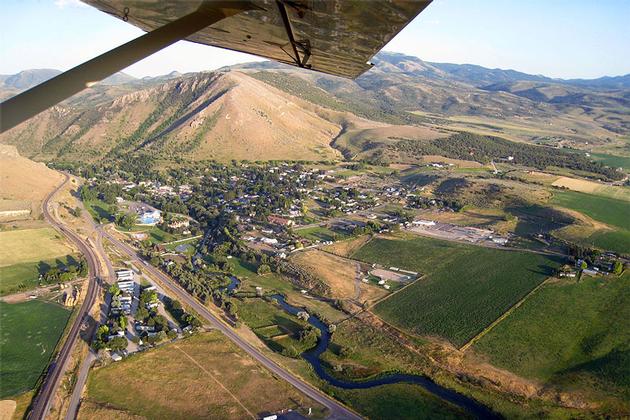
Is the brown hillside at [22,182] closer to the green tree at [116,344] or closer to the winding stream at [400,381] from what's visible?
the green tree at [116,344]

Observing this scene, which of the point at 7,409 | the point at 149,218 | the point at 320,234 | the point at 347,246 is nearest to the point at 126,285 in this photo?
the point at 7,409

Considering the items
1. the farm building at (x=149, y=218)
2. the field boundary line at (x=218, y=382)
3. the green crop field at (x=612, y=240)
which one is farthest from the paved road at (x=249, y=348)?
the green crop field at (x=612, y=240)

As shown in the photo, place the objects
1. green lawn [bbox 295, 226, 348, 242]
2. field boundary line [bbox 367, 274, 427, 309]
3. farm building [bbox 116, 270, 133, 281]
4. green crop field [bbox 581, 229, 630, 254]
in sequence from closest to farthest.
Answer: field boundary line [bbox 367, 274, 427, 309] < farm building [bbox 116, 270, 133, 281] < green crop field [bbox 581, 229, 630, 254] < green lawn [bbox 295, 226, 348, 242]

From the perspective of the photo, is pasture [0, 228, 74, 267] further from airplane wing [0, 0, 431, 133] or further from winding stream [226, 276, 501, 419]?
airplane wing [0, 0, 431, 133]

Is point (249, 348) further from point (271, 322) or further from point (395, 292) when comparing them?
point (395, 292)

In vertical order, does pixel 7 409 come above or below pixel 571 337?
below

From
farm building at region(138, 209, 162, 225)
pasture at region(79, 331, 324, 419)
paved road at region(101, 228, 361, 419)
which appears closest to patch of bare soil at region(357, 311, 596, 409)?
paved road at region(101, 228, 361, 419)

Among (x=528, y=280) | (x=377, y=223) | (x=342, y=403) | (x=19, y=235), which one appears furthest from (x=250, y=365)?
(x=19, y=235)
